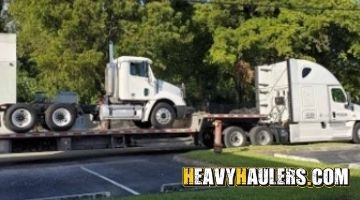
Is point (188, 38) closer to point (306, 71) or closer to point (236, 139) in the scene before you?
point (306, 71)

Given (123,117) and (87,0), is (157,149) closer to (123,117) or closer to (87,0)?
(123,117)

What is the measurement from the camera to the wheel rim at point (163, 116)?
21875mm

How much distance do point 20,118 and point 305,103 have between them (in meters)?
11.1

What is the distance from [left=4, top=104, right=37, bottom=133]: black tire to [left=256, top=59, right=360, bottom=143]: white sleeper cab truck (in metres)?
8.75

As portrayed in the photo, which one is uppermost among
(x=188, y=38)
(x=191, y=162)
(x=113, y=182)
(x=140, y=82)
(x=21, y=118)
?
(x=188, y=38)

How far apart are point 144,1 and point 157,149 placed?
9838 mm

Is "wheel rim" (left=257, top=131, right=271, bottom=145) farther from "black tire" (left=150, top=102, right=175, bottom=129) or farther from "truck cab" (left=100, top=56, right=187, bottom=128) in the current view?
"black tire" (left=150, top=102, right=175, bottom=129)

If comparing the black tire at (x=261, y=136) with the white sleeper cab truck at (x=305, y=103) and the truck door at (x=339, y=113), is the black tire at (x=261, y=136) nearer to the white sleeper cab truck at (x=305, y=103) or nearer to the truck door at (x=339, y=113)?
the white sleeper cab truck at (x=305, y=103)

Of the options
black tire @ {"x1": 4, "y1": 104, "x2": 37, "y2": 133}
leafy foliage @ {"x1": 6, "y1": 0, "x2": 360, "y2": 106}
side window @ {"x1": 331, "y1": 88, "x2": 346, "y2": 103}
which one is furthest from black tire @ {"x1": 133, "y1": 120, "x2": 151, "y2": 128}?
side window @ {"x1": 331, "y1": 88, "x2": 346, "y2": 103}

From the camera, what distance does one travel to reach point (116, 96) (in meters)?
21.7

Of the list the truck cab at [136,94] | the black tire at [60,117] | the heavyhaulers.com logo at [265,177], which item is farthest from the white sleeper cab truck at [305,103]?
the heavyhaulers.com logo at [265,177]

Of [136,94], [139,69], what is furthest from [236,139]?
[139,69]

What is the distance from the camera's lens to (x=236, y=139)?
76.1 ft

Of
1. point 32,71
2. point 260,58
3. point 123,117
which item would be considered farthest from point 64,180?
point 32,71
